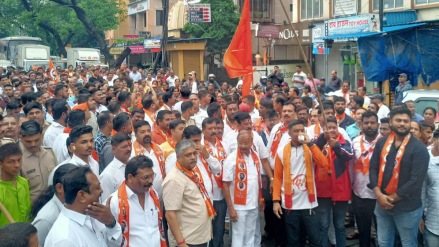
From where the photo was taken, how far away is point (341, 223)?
6.51 metres

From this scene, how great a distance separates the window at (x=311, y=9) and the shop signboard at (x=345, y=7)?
1128 mm

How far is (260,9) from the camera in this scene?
32406 millimetres

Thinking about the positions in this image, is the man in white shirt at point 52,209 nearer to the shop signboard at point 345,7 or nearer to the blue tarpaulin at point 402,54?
the blue tarpaulin at point 402,54

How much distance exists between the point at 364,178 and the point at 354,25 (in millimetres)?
→ 13164

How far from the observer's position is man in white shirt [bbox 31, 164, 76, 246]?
149 inches

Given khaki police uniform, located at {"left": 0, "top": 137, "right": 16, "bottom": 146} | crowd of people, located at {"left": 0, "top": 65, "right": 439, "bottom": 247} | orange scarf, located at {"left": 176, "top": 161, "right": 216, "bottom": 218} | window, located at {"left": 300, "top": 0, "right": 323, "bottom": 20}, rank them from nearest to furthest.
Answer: crowd of people, located at {"left": 0, "top": 65, "right": 439, "bottom": 247}
orange scarf, located at {"left": 176, "top": 161, "right": 216, "bottom": 218}
khaki police uniform, located at {"left": 0, "top": 137, "right": 16, "bottom": 146}
window, located at {"left": 300, "top": 0, "right": 323, "bottom": 20}

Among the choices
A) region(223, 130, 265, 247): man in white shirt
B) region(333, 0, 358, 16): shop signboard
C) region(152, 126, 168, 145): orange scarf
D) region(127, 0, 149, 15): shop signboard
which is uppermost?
region(127, 0, 149, 15): shop signboard

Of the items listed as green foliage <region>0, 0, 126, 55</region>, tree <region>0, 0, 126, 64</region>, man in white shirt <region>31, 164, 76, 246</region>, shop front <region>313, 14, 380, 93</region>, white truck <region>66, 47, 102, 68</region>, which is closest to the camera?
man in white shirt <region>31, 164, 76, 246</region>

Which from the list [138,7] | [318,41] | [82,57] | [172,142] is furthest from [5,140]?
[138,7]

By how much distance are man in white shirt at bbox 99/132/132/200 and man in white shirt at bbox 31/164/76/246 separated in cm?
114

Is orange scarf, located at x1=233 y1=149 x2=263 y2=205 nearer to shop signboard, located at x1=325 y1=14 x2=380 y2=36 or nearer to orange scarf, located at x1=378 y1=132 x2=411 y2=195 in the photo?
orange scarf, located at x1=378 y1=132 x2=411 y2=195

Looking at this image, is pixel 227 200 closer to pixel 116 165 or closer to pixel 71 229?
pixel 116 165

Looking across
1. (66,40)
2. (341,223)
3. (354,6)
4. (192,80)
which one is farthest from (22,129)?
(66,40)

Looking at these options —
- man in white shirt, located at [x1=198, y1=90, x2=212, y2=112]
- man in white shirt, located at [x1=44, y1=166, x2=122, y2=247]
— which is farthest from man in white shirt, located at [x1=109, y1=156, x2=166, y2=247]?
man in white shirt, located at [x1=198, y1=90, x2=212, y2=112]
